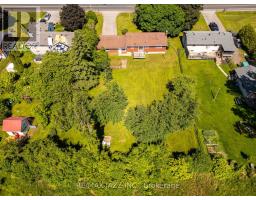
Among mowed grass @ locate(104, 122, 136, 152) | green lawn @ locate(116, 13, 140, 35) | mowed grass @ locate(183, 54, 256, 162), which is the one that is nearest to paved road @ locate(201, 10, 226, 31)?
mowed grass @ locate(183, 54, 256, 162)

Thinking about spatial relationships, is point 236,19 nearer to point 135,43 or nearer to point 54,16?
point 135,43

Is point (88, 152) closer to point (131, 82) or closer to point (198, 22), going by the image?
point (131, 82)

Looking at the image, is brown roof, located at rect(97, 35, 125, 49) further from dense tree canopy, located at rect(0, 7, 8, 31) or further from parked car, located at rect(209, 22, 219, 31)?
dense tree canopy, located at rect(0, 7, 8, 31)

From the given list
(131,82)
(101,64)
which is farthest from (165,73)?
(101,64)

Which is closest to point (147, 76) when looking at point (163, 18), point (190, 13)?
point (163, 18)

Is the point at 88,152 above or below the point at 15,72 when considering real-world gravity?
below

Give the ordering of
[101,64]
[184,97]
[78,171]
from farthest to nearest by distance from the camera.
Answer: [101,64], [184,97], [78,171]

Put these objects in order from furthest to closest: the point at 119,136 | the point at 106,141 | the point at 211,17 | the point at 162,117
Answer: the point at 211,17 < the point at 119,136 < the point at 106,141 < the point at 162,117
